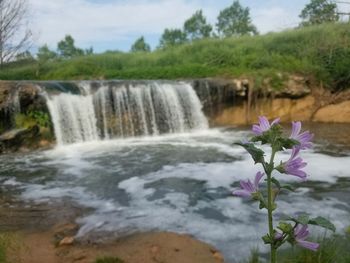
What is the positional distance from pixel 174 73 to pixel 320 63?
468cm

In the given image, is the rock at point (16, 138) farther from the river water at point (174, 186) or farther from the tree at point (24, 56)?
the tree at point (24, 56)

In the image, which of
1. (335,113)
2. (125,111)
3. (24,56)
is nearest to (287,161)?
(125,111)

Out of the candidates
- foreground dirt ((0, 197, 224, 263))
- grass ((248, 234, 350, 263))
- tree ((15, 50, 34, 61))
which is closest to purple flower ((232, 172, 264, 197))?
grass ((248, 234, 350, 263))

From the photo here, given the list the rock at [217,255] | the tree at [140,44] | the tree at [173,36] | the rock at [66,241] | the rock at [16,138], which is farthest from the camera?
the tree at [173,36]

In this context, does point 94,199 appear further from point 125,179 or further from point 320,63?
point 320,63

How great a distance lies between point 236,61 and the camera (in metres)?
14.4

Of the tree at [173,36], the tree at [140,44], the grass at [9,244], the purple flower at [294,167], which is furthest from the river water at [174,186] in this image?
the tree at [173,36]

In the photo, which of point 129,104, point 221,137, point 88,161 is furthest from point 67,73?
point 88,161

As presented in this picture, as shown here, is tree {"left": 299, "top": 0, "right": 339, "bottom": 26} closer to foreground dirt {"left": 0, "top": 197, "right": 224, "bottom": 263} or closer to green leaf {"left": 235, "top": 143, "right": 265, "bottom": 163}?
foreground dirt {"left": 0, "top": 197, "right": 224, "bottom": 263}

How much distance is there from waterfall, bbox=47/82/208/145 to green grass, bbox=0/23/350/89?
224cm

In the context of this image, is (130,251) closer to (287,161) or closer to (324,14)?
(287,161)

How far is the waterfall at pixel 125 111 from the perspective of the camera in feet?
33.8

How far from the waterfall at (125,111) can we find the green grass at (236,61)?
2.24m

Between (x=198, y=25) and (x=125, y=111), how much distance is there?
2381cm
